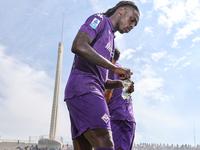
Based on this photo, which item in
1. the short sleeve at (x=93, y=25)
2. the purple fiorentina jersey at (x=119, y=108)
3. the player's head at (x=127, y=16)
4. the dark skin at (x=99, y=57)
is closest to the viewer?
the dark skin at (x=99, y=57)

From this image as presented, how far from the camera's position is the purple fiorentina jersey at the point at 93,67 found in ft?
7.02

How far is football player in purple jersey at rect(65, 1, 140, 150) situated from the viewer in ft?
6.46

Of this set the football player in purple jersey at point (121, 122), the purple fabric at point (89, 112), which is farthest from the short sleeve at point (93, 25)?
the football player in purple jersey at point (121, 122)

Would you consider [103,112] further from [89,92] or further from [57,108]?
[57,108]

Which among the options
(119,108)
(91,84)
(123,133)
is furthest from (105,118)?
(119,108)

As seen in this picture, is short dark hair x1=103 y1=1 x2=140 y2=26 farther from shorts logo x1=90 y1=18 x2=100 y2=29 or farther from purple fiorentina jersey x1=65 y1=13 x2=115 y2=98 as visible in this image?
shorts logo x1=90 y1=18 x2=100 y2=29

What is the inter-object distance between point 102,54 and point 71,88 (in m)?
0.47

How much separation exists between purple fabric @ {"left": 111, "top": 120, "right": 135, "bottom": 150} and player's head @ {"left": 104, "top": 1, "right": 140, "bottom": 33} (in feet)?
7.77

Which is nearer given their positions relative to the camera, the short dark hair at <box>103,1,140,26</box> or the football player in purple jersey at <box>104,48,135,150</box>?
the short dark hair at <box>103,1,140,26</box>

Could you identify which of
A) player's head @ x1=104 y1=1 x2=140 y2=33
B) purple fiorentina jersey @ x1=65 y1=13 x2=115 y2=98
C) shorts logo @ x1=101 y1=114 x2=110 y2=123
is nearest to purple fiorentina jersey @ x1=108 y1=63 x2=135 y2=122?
player's head @ x1=104 y1=1 x2=140 y2=33

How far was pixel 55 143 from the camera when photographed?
48906 millimetres

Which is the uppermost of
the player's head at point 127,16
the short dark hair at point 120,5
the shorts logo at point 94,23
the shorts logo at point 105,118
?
the short dark hair at point 120,5

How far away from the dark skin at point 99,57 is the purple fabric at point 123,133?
2.20 meters

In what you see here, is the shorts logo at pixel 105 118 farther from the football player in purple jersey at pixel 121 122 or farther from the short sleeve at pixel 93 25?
the football player in purple jersey at pixel 121 122
